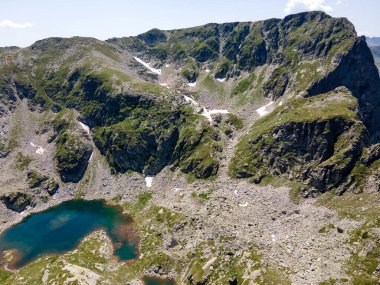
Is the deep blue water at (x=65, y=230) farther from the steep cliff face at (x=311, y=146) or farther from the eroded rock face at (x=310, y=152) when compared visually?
the eroded rock face at (x=310, y=152)

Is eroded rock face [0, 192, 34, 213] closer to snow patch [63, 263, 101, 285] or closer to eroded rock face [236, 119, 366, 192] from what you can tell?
snow patch [63, 263, 101, 285]

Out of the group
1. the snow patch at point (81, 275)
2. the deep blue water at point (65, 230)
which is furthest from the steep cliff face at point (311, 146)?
the snow patch at point (81, 275)

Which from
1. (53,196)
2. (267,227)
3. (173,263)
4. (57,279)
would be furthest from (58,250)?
(267,227)

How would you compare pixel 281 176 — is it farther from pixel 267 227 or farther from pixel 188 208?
pixel 188 208

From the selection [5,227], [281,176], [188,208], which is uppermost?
[281,176]

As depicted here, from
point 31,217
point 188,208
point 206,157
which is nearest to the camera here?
point 188,208
